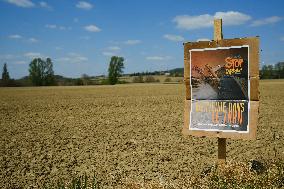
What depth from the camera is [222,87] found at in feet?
20.5

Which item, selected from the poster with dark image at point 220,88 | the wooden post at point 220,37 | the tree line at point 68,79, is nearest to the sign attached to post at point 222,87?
the poster with dark image at point 220,88

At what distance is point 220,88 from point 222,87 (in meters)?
0.04

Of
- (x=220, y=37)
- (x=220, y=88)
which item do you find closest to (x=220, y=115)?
(x=220, y=88)

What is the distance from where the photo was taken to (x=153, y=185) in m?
5.21

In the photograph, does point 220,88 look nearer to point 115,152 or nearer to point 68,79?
point 115,152

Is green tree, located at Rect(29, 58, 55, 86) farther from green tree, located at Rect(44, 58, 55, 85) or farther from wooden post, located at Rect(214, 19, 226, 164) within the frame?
wooden post, located at Rect(214, 19, 226, 164)

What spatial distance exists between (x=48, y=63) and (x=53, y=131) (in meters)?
104

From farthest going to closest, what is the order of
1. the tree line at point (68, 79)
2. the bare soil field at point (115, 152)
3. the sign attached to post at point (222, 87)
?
the tree line at point (68, 79) → the bare soil field at point (115, 152) → the sign attached to post at point (222, 87)

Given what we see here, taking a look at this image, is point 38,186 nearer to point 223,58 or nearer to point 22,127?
point 223,58

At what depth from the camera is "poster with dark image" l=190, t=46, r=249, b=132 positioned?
6070 mm

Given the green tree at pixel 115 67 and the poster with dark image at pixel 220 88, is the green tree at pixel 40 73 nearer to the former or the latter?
the green tree at pixel 115 67

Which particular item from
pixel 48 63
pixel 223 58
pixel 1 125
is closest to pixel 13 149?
pixel 1 125

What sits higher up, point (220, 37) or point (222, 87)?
point (220, 37)

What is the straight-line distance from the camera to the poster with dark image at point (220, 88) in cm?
607
